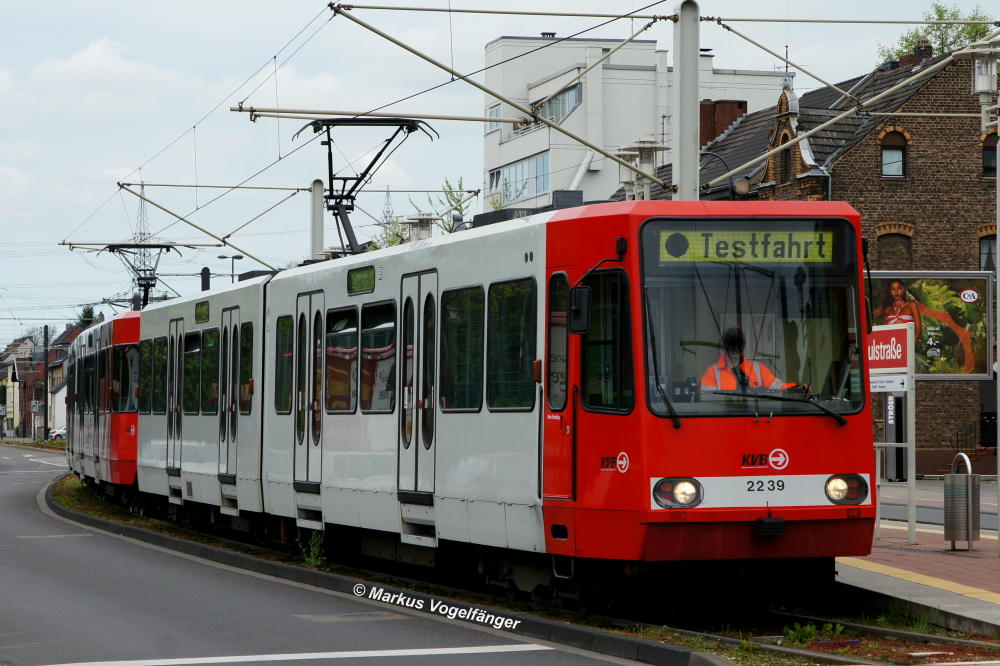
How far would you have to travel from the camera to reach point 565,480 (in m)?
11.6

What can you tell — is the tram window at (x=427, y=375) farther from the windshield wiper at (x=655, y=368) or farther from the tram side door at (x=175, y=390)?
the tram side door at (x=175, y=390)

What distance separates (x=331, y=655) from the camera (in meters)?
10.4

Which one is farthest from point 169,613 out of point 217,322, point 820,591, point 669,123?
point 669,123

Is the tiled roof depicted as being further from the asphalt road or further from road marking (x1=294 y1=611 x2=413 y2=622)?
road marking (x1=294 y1=611 x2=413 y2=622)

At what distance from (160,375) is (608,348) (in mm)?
14022

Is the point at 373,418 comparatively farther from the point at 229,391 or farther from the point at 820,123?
the point at 820,123

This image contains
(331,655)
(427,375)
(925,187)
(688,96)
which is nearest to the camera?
(331,655)

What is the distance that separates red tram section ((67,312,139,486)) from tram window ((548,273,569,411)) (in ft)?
49.3

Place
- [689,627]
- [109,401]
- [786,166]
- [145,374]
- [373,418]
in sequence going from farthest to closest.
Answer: [786,166] < [109,401] < [145,374] < [373,418] < [689,627]

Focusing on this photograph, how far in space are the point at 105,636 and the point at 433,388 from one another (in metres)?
3.63

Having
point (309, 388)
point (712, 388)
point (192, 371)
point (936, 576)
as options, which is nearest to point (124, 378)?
point (192, 371)

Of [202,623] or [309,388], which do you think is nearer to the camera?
[202,623]

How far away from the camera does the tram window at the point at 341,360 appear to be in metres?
15.7

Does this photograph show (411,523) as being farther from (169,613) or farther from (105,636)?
(105,636)
